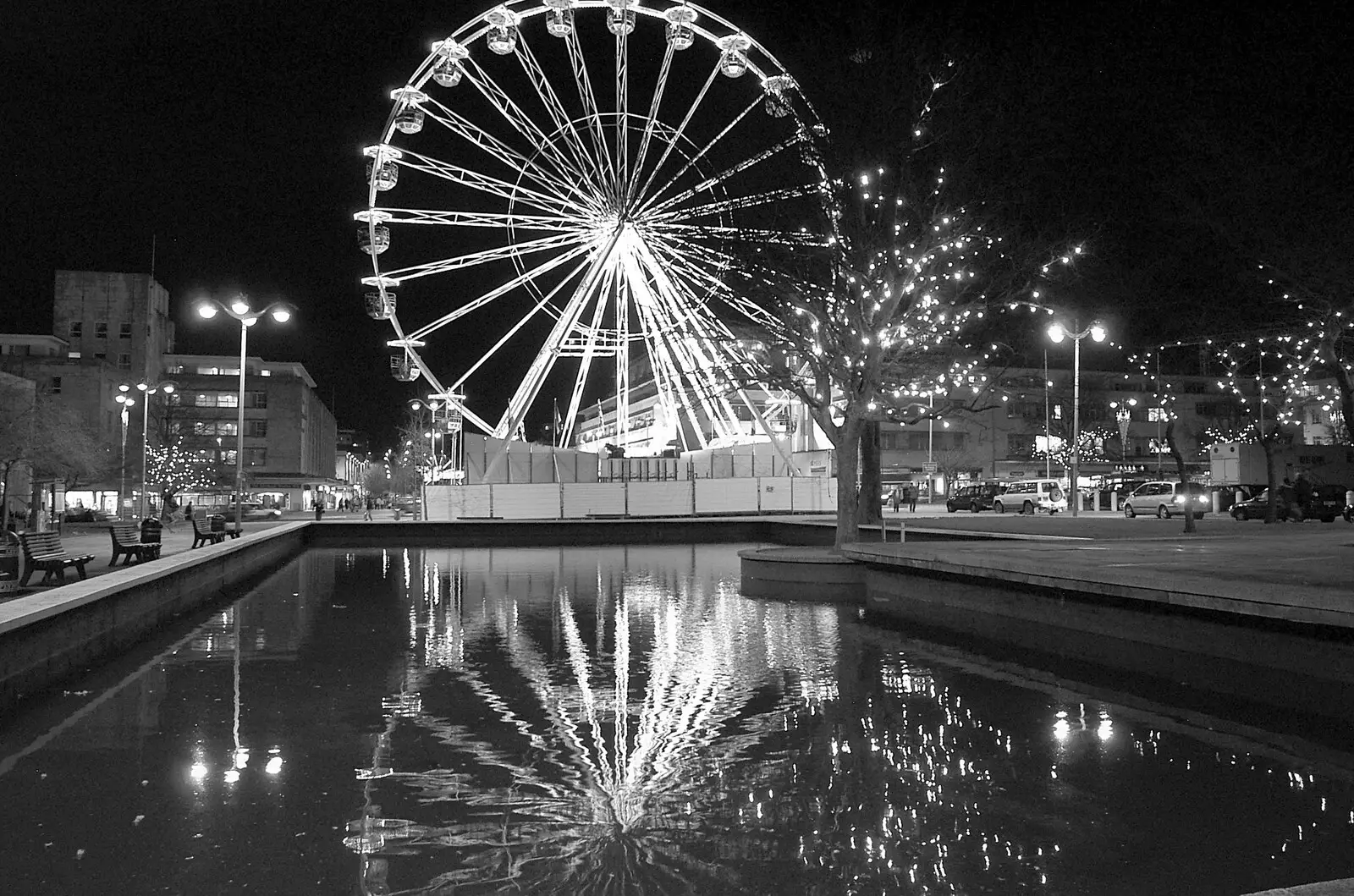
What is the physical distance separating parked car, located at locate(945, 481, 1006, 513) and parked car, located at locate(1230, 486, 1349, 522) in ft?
52.5

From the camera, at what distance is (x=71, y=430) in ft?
149

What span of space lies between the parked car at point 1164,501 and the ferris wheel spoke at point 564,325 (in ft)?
67.5

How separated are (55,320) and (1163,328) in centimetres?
7977

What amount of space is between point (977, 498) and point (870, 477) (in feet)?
80.1

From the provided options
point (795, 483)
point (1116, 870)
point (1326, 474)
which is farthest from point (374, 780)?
point (1326, 474)

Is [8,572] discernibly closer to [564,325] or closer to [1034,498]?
[564,325]

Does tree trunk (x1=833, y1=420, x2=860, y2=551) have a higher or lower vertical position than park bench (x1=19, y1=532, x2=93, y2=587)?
higher

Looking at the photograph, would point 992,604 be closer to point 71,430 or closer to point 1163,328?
point 1163,328

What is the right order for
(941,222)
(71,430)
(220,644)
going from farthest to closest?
(71,430) → (941,222) → (220,644)

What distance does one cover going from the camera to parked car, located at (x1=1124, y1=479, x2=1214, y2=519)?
126 ft

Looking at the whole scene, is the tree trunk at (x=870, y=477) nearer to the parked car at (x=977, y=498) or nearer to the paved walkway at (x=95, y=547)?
the paved walkway at (x=95, y=547)

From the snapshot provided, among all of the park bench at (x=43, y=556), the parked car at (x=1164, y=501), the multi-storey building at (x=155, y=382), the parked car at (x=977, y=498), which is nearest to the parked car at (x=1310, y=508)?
the parked car at (x=1164, y=501)

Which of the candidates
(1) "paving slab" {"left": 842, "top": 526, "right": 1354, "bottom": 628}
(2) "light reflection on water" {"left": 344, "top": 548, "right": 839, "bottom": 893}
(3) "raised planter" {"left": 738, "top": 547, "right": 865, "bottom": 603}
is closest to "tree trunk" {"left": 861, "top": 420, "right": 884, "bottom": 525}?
(1) "paving slab" {"left": 842, "top": 526, "right": 1354, "bottom": 628}

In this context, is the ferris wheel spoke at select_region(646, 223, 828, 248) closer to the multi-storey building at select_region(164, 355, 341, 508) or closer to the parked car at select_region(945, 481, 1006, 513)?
the parked car at select_region(945, 481, 1006, 513)
